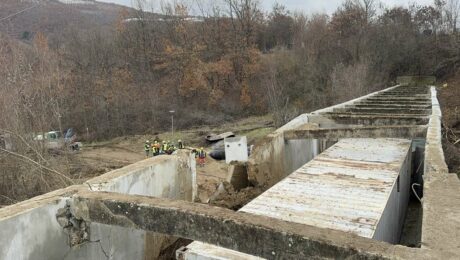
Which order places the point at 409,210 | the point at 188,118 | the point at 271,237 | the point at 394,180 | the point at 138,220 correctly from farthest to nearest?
the point at 188,118, the point at 409,210, the point at 394,180, the point at 138,220, the point at 271,237

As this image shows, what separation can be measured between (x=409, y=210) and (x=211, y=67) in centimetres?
3421

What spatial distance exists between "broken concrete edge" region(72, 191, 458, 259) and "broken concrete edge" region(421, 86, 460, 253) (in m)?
0.25

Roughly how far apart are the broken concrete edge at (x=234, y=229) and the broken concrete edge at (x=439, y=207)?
253mm

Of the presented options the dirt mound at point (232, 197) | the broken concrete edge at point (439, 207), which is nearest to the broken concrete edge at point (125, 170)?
the dirt mound at point (232, 197)

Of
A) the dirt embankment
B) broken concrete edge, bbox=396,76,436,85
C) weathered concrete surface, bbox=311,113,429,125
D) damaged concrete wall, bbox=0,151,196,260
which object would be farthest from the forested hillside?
damaged concrete wall, bbox=0,151,196,260

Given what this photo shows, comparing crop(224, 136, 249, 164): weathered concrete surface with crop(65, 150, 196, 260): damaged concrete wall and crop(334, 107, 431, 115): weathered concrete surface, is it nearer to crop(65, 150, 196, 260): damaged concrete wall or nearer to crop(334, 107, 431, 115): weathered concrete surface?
crop(334, 107, 431, 115): weathered concrete surface

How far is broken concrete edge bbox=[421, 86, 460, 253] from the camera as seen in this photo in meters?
3.12

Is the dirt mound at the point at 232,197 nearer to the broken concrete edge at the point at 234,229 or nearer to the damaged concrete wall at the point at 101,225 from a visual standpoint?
the damaged concrete wall at the point at 101,225

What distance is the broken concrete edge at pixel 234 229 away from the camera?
292 centimetres

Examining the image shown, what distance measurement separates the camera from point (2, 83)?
→ 12.2 meters

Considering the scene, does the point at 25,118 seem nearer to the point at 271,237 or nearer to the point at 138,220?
the point at 138,220

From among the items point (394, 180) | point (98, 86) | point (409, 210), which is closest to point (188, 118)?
point (98, 86)

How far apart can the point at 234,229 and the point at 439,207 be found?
1.92m

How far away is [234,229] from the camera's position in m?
3.50
